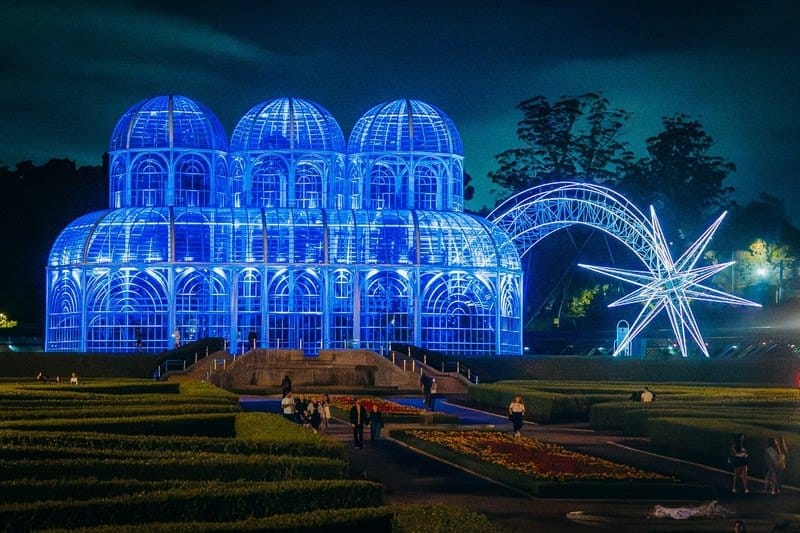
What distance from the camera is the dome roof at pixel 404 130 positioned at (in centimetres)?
8175

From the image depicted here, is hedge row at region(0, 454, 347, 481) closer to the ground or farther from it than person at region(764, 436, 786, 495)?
farther from it

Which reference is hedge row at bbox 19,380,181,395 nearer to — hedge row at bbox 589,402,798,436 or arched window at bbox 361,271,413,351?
hedge row at bbox 589,402,798,436

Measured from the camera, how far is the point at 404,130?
269ft

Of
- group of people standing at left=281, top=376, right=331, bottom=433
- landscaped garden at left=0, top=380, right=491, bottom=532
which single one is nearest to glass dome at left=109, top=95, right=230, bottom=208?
group of people standing at left=281, top=376, right=331, bottom=433

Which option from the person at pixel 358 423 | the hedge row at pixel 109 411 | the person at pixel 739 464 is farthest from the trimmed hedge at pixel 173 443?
the person at pixel 358 423

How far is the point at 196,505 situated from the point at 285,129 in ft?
204

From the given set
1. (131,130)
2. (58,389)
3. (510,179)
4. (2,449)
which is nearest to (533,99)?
(510,179)

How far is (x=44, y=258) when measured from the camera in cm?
9931

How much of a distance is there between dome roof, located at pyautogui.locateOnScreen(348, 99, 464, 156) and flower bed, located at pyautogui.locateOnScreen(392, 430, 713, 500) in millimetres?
41369

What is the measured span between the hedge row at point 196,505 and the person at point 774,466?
35.6ft

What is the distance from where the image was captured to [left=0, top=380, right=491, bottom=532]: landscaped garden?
19.6 meters

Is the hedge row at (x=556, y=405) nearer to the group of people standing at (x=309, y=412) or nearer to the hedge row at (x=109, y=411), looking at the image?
the group of people standing at (x=309, y=412)

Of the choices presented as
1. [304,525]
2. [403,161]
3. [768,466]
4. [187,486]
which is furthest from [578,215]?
[304,525]

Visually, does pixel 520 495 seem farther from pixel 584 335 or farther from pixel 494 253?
pixel 584 335
